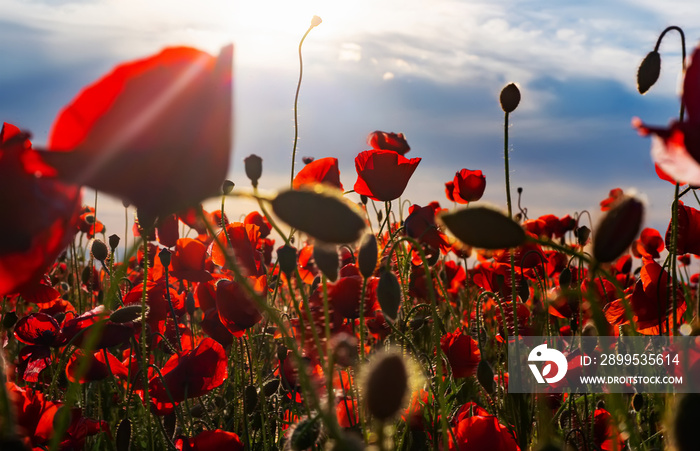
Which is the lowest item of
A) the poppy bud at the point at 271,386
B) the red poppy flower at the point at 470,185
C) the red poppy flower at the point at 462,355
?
the poppy bud at the point at 271,386

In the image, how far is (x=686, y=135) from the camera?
1.95 feet

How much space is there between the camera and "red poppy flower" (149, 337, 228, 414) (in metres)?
1.58

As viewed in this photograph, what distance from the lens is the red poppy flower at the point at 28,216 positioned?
63 centimetres

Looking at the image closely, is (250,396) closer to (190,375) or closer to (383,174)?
(190,375)

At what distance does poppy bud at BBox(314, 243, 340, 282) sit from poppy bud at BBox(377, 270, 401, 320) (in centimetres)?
8

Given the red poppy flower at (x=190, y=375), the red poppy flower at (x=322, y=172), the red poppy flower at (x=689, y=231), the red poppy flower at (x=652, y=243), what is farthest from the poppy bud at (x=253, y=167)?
the red poppy flower at (x=652, y=243)

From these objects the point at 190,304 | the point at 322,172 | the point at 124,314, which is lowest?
the point at 124,314

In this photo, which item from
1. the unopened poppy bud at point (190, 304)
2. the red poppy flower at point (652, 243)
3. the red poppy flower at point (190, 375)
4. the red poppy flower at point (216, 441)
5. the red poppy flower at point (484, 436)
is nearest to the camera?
the red poppy flower at point (484, 436)

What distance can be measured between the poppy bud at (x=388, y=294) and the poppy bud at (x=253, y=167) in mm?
814

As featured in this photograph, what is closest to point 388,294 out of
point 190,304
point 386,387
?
point 386,387

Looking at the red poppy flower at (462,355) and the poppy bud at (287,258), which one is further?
the red poppy flower at (462,355)

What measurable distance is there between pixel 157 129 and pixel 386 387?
0.35 meters

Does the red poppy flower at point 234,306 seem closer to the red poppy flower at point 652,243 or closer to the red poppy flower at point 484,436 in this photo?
the red poppy flower at point 484,436

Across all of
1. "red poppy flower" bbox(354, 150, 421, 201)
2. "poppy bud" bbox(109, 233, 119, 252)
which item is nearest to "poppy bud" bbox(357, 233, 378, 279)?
"red poppy flower" bbox(354, 150, 421, 201)
